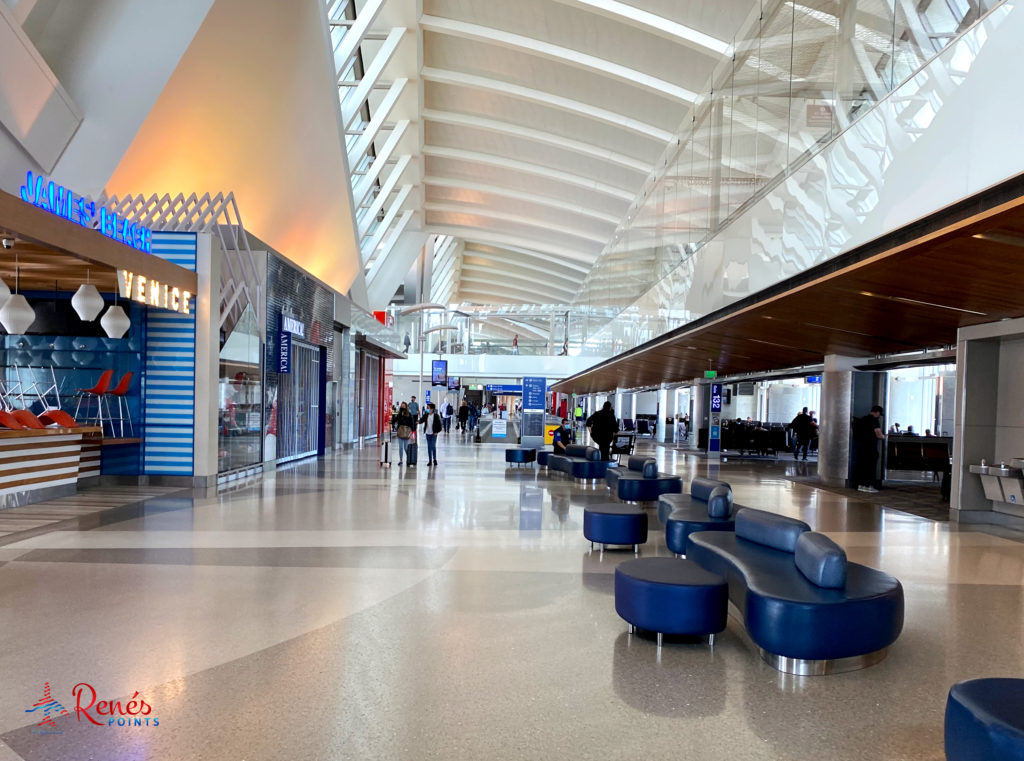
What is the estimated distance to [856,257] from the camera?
725cm

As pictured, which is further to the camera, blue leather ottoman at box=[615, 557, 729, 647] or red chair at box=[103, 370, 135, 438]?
red chair at box=[103, 370, 135, 438]

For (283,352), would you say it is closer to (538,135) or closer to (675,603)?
(675,603)

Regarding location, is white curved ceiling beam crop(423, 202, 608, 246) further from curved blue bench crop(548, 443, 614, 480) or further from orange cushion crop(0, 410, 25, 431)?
orange cushion crop(0, 410, 25, 431)

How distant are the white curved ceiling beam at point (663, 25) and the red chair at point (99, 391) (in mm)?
13897

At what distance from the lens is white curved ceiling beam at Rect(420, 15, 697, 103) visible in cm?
2231

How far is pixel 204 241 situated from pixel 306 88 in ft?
23.2

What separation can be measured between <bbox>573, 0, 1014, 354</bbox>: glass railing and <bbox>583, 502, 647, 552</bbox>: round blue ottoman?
3324 mm

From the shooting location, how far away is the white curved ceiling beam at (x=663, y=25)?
1902 centimetres

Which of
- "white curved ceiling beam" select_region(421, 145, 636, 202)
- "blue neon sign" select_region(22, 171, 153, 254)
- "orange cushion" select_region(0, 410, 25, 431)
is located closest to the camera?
"blue neon sign" select_region(22, 171, 153, 254)

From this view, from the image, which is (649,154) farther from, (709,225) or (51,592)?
(51,592)

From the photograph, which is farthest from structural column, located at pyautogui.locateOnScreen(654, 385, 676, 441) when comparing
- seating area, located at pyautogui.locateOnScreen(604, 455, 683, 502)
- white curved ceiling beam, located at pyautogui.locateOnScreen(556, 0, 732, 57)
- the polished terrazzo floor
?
the polished terrazzo floor

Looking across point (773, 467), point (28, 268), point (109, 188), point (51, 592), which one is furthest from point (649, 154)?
point (51, 592)

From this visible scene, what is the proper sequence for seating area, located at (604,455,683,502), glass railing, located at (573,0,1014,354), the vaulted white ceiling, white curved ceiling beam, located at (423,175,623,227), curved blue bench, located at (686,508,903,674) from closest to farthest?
curved blue bench, located at (686,508,903,674) < glass railing, located at (573,0,1014,354) < seating area, located at (604,455,683,502) < the vaulted white ceiling < white curved ceiling beam, located at (423,175,623,227)

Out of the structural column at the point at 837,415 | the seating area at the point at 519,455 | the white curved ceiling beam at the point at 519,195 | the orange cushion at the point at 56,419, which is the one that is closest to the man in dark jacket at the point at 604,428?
the seating area at the point at 519,455
